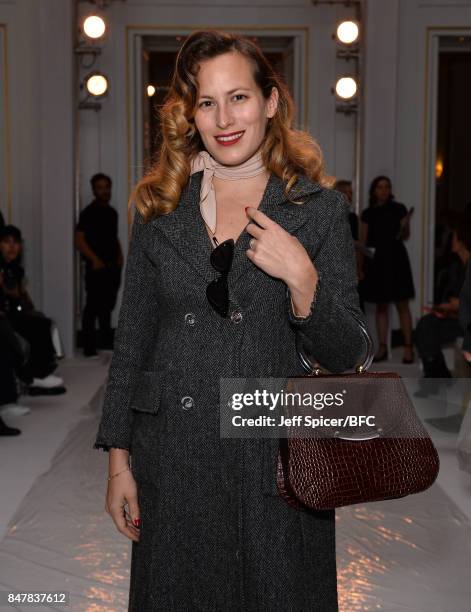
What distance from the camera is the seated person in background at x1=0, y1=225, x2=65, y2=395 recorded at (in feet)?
23.4

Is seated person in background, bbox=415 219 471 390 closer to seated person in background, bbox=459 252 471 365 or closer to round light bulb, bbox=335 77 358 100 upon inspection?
seated person in background, bbox=459 252 471 365

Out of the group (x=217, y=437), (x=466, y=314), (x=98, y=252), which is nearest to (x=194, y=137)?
(x=217, y=437)

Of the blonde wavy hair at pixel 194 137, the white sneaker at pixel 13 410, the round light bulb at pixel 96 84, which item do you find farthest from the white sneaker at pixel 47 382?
the blonde wavy hair at pixel 194 137

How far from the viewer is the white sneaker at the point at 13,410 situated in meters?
6.66

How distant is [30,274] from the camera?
31.4 feet

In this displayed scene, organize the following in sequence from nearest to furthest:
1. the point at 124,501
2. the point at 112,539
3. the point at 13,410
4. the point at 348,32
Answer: the point at 124,501
the point at 112,539
the point at 13,410
the point at 348,32

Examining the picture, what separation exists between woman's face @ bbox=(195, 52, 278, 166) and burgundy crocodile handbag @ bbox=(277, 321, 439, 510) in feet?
1.61

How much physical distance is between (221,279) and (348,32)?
787cm

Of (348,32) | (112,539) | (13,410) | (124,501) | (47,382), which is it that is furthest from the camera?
(348,32)

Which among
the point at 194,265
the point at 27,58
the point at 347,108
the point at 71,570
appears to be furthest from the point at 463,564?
the point at 27,58

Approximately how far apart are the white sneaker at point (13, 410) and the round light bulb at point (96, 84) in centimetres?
377

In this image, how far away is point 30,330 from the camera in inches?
281

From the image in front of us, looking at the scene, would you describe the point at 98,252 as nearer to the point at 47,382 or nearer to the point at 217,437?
the point at 47,382

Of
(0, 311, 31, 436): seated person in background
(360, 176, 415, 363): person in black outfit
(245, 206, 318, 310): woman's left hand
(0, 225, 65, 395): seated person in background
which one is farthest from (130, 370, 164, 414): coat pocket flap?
(360, 176, 415, 363): person in black outfit
